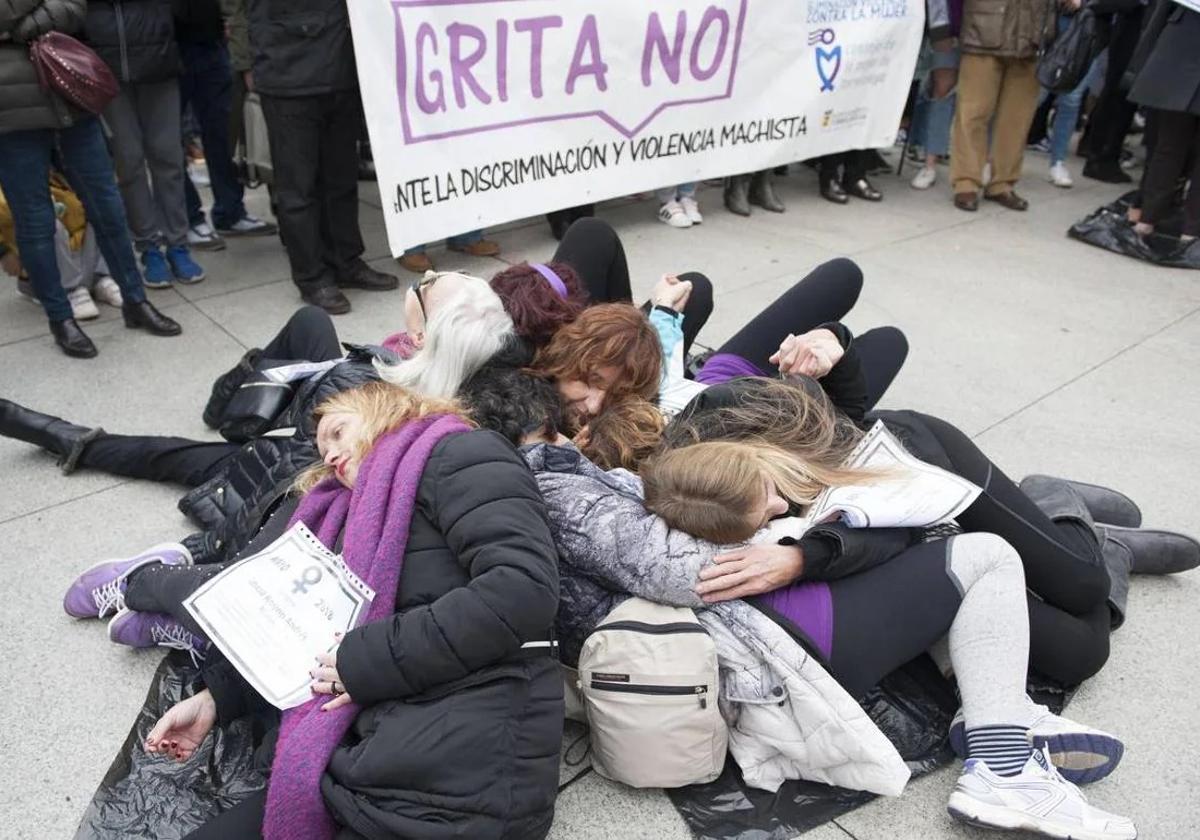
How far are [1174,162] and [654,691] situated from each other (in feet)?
16.3

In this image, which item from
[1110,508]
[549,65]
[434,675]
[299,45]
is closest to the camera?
[434,675]

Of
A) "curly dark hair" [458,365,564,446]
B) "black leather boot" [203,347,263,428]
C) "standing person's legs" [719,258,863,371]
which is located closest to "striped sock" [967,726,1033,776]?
"curly dark hair" [458,365,564,446]

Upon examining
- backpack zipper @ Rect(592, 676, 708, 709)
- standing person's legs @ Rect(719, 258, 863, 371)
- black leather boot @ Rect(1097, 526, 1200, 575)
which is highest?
standing person's legs @ Rect(719, 258, 863, 371)

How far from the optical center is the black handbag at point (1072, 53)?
5336 millimetres

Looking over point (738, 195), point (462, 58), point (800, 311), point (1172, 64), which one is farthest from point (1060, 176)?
point (800, 311)

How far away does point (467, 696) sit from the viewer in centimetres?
159

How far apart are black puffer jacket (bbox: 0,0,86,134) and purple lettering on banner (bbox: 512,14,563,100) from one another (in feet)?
6.23

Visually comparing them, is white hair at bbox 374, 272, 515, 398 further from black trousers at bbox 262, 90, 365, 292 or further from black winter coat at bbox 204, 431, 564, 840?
black trousers at bbox 262, 90, 365, 292

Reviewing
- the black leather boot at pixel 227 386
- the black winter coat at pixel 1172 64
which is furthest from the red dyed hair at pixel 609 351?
the black winter coat at pixel 1172 64

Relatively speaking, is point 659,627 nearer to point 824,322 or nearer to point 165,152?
point 824,322

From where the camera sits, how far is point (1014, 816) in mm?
1792

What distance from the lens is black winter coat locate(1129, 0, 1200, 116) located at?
16.0 ft

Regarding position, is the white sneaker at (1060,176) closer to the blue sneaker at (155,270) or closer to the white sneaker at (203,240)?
the white sneaker at (203,240)

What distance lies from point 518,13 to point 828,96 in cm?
238
